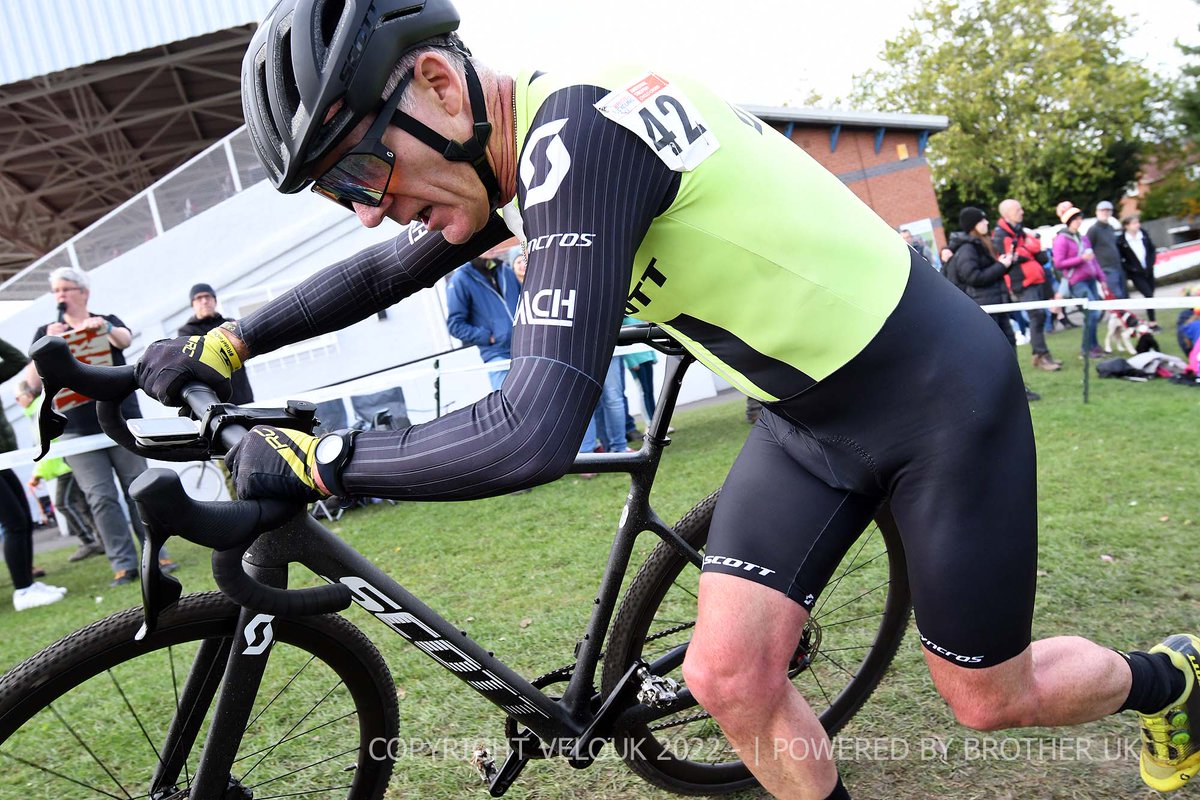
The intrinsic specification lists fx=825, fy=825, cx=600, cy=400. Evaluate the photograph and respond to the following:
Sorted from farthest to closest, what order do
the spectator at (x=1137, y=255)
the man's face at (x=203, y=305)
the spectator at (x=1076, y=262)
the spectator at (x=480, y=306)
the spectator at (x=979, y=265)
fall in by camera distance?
the spectator at (x=1137, y=255)
the spectator at (x=1076, y=262)
the spectator at (x=979, y=265)
the spectator at (x=480, y=306)
the man's face at (x=203, y=305)

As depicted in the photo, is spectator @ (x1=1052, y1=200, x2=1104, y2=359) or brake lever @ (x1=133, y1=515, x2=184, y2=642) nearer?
brake lever @ (x1=133, y1=515, x2=184, y2=642)

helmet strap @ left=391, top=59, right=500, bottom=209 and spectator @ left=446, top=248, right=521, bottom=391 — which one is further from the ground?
helmet strap @ left=391, top=59, right=500, bottom=209

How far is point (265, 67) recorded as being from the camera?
1.50m

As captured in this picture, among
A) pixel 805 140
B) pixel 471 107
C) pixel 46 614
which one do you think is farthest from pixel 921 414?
pixel 805 140

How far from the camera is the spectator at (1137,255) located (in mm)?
11578

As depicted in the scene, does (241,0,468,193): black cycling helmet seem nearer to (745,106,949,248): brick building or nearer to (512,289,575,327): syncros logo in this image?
(512,289,575,327): syncros logo

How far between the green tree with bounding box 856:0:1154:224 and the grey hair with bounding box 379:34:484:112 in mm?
37633

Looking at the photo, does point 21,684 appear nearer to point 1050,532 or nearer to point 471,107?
point 471,107

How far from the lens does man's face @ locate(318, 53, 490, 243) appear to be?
150 cm

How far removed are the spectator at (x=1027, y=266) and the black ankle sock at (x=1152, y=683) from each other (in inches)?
337

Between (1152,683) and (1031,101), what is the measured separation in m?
38.0

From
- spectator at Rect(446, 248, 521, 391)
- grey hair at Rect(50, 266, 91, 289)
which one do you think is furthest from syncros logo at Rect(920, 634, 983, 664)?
grey hair at Rect(50, 266, 91, 289)

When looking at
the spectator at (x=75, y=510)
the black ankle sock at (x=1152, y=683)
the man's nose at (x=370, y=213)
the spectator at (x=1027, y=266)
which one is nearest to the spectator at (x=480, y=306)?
the spectator at (x=75, y=510)

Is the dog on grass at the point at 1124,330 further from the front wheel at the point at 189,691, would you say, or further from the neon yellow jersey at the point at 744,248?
the front wheel at the point at 189,691
